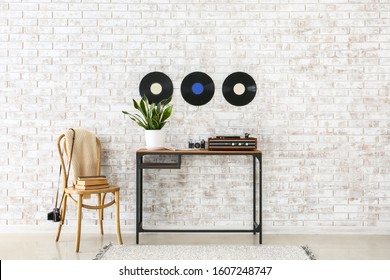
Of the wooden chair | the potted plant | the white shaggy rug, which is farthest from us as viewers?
the potted plant

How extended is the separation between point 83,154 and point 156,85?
1.00 meters

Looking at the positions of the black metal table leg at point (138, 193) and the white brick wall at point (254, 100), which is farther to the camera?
the white brick wall at point (254, 100)

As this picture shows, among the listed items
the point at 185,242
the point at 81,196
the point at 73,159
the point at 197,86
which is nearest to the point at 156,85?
the point at 197,86

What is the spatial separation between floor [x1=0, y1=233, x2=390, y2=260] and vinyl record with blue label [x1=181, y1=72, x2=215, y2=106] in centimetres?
142

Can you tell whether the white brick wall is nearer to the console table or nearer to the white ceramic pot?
the console table

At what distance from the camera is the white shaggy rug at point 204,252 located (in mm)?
3490

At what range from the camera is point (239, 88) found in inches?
170

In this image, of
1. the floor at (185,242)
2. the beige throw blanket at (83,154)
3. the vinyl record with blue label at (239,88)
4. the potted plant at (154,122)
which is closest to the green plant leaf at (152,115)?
the potted plant at (154,122)

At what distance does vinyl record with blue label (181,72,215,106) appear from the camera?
14.1ft

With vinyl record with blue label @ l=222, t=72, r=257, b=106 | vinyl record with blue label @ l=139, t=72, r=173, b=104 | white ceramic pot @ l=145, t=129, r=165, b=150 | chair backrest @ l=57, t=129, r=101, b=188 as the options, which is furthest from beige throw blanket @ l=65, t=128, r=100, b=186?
vinyl record with blue label @ l=222, t=72, r=257, b=106

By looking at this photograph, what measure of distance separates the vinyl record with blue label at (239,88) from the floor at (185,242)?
4.54 feet

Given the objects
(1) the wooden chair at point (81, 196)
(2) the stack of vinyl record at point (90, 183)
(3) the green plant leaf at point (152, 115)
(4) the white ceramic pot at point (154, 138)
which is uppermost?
(3) the green plant leaf at point (152, 115)

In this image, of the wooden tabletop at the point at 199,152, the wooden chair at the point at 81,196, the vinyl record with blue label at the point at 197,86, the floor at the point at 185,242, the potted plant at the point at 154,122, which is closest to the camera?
the floor at the point at 185,242

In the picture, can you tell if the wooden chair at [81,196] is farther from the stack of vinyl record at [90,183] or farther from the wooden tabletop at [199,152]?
the wooden tabletop at [199,152]
